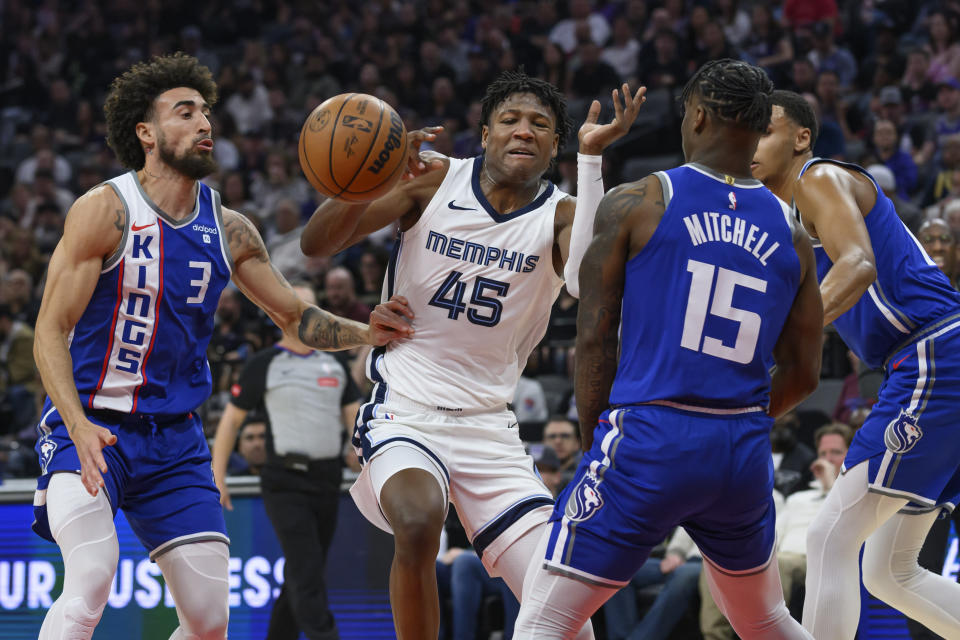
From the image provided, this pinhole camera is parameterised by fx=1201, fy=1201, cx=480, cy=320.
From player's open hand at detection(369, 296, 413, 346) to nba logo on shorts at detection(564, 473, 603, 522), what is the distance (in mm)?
1436

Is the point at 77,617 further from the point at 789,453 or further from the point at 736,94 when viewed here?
the point at 789,453

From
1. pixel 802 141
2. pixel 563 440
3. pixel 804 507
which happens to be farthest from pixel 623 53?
pixel 802 141

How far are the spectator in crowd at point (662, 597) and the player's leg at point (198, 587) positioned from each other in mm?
3654

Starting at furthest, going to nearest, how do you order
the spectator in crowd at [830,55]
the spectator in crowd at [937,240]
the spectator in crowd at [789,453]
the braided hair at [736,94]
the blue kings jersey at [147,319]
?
the spectator in crowd at [830,55] → the spectator in crowd at [789,453] → the spectator in crowd at [937,240] → the blue kings jersey at [147,319] → the braided hair at [736,94]

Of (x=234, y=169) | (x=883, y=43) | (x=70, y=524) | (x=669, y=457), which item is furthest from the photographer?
(x=234, y=169)

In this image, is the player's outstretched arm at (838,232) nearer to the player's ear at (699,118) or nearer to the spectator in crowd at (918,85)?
the player's ear at (699,118)

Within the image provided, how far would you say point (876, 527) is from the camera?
4785mm

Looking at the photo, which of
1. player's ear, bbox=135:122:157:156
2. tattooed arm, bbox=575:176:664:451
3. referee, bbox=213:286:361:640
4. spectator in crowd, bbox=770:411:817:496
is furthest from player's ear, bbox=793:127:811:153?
referee, bbox=213:286:361:640

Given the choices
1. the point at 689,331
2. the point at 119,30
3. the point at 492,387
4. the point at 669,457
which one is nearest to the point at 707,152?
the point at 689,331

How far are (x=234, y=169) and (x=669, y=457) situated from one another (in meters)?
12.9

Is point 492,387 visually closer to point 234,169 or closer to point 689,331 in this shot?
point 689,331

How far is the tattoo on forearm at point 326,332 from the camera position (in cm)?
504

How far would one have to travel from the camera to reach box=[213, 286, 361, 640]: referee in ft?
25.5

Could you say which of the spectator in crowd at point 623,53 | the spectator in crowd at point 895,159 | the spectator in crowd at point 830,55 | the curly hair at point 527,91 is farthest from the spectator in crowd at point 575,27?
the curly hair at point 527,91
